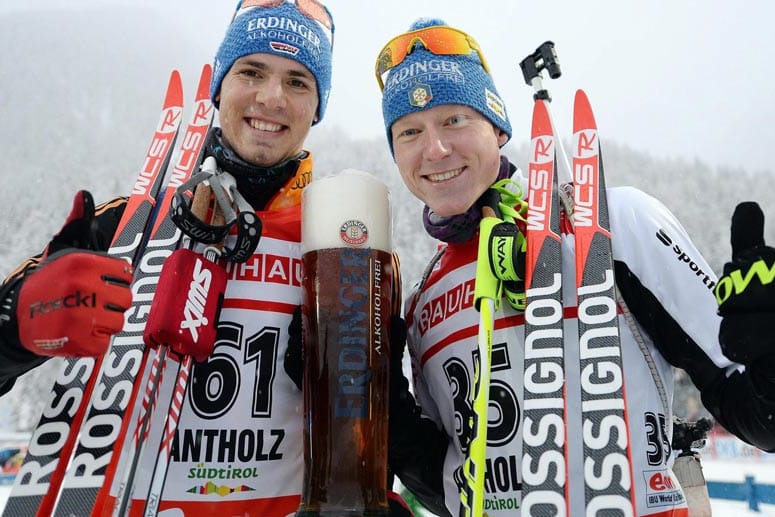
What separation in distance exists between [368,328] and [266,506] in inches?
22.8

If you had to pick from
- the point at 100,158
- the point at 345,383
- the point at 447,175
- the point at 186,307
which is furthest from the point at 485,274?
the point at 100,158

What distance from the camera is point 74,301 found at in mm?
1182

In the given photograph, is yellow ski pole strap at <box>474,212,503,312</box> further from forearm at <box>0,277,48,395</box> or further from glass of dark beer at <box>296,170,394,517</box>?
forearm at <box>0,277,48,395</box>

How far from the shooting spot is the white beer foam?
5.08ft

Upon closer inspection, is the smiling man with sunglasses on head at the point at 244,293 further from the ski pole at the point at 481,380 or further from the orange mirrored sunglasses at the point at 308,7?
the ski pole at the point at 481,380

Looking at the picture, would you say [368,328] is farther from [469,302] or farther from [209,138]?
[209,138]

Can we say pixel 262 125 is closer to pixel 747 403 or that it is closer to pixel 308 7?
pixel 308 7

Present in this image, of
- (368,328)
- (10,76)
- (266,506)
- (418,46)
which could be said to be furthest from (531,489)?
(10,76)

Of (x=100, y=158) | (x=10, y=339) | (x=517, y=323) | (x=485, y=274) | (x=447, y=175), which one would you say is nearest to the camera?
(x=10, y=339)

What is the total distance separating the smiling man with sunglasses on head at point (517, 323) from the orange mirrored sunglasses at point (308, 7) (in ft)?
0.86

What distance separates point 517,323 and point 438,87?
781 mm

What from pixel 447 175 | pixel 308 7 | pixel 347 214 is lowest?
pixel 347 214

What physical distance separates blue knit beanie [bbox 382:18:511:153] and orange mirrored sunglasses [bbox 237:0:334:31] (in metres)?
0.37

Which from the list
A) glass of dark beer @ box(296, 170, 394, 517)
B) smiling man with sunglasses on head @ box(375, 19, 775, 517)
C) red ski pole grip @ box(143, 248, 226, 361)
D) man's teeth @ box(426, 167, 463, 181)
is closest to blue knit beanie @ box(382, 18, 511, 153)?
smiling man with sunglasses on head @ box(375, 19, 775, 517)
